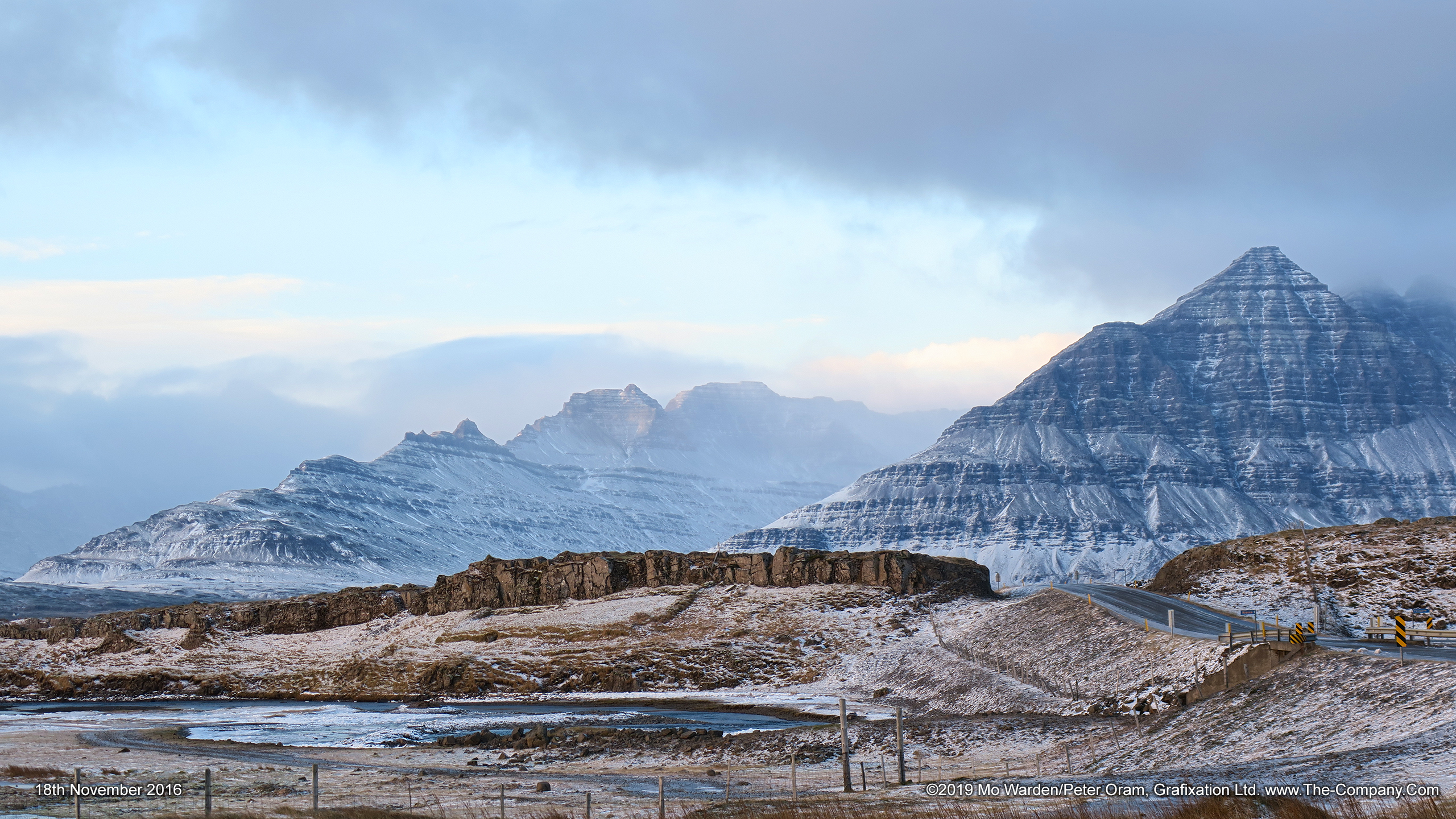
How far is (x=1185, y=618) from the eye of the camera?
66.6 m

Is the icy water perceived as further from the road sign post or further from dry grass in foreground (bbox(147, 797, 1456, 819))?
the road sign post

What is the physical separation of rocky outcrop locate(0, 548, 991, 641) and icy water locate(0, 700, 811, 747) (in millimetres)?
21640

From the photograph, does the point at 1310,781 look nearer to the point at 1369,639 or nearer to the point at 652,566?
the point at 1369,639

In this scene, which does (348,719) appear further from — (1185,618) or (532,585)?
(1185,618)

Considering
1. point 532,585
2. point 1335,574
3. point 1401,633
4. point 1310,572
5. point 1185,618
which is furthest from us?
point 532,585

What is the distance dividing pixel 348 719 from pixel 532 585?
38114 mm

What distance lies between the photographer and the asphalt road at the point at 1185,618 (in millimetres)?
43688

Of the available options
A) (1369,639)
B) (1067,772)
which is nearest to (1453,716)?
(1067,772)

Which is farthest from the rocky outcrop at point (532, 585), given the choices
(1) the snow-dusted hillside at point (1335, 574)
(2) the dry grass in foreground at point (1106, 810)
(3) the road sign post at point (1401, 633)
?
(2) the dry grass in foreground at point (1106, 810)

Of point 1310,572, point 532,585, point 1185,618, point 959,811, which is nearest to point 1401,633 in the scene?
point 1185,618

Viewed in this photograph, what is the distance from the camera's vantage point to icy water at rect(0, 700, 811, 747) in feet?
189

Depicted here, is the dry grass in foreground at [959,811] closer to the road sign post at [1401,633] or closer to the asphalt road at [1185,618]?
the asphalt road at [1185,618]

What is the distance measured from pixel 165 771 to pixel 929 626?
178 feet

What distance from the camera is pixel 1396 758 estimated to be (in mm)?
28531
